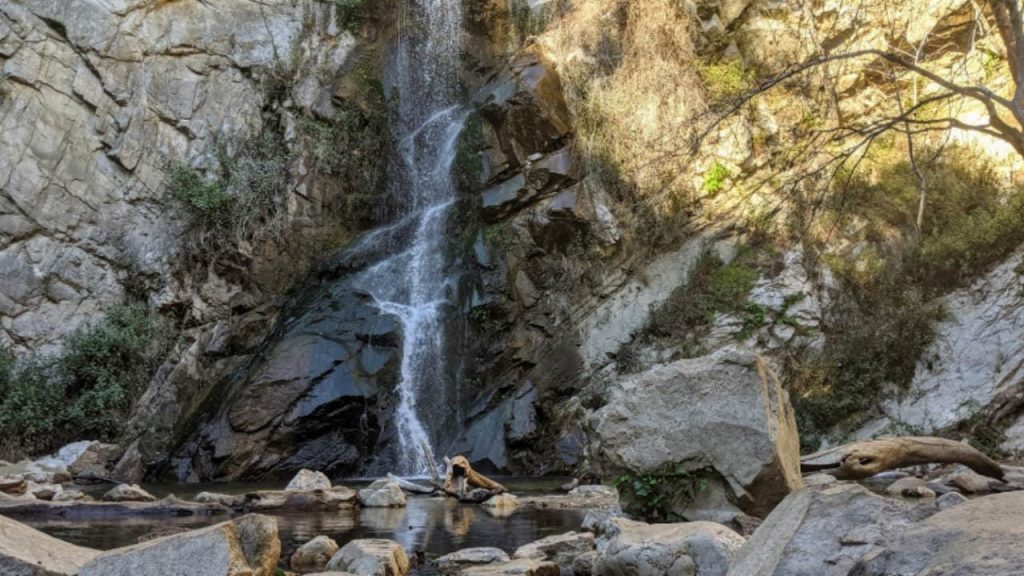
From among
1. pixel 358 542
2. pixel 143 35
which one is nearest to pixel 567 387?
pixel 358 542

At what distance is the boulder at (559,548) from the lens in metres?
6.29

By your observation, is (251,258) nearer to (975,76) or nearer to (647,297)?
(647,297)

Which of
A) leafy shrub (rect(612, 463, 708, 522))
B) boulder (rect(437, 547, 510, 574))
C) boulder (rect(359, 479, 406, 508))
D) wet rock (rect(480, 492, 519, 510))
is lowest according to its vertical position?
boulder (rect(437, 547, 510, 574))

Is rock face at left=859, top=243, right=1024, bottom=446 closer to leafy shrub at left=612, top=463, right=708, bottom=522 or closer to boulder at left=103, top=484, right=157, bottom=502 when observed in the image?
leafy shrub at left=612, top=463, right=708, bottom=522

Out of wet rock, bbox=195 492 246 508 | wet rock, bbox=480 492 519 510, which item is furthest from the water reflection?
wet rock, bbox=195 492 246 508

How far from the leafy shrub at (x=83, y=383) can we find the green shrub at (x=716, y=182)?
12301 millimetres

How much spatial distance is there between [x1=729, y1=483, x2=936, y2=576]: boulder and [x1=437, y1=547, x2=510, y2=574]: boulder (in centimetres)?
314

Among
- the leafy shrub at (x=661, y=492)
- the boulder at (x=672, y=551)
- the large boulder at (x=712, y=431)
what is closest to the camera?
the boulder at (x=672, y=551)

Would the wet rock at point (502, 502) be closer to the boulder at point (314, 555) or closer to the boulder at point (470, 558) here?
the boulder at point (470, 558)

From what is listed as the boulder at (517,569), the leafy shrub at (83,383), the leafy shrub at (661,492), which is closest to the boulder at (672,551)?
the boulder at (517,569)

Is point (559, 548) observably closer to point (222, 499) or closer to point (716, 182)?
point (222, 499)

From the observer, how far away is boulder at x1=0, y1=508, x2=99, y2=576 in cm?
406

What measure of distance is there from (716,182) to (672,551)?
43.6 ft

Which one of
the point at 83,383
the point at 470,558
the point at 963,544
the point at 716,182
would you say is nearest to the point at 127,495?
the point at 470,558
